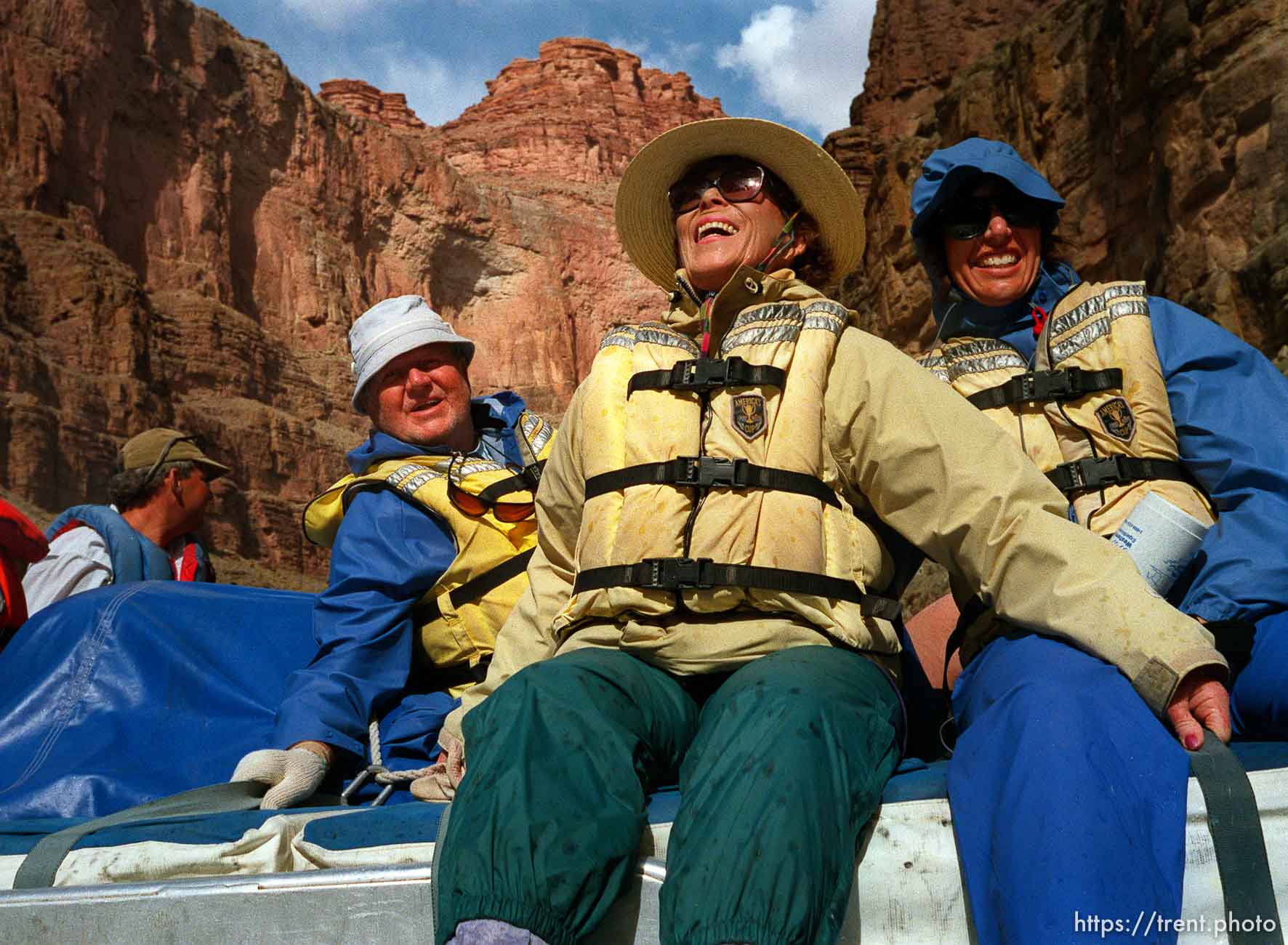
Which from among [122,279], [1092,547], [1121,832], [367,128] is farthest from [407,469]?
[367,128]

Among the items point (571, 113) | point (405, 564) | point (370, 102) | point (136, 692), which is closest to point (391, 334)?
point (405, 564)

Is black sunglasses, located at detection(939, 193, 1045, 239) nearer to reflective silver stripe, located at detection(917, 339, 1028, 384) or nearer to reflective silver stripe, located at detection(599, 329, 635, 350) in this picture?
reflective silver stripe, located at detection(917, 339, 1028, 384)

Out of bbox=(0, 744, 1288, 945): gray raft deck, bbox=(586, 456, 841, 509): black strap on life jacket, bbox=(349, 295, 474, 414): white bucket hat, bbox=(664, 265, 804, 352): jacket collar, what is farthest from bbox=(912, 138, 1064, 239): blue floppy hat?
bbox=(0, 744, 1288, 945): gray raft deck

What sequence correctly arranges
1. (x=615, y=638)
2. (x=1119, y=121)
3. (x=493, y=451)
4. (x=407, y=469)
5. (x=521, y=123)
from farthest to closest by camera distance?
1. (x=521, y=123)
2. (x=1119, y=121)
3. (x=493, y=451)
4. (x=407, y=469)
5. (x=615, y=638)

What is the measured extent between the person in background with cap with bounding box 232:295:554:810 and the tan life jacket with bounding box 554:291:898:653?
0.78m

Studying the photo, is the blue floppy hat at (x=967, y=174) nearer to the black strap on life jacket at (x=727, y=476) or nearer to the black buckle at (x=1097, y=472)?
the black buckle at (x=1097, y=472)

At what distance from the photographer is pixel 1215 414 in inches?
107

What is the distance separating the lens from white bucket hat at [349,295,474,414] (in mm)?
3555

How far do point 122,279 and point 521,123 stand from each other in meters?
44.3

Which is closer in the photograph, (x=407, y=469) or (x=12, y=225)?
(x=407, y=469)

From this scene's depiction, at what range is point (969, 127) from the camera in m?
13.6

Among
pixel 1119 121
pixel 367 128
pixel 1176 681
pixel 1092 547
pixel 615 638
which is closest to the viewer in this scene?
pixel 1176 681

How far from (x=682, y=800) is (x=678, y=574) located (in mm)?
483

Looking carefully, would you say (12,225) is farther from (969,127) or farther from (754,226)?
(754,226)
